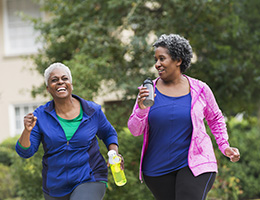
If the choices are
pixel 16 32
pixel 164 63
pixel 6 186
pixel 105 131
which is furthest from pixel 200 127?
pixel 16 32

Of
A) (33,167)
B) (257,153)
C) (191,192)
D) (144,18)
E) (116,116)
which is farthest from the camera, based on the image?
(257,153)

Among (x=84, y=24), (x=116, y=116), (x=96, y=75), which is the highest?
(x=84, y=24)

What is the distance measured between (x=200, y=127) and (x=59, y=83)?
1.25 meters

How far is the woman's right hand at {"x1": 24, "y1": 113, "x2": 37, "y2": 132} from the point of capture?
151 inches

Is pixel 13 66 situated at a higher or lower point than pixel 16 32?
lower

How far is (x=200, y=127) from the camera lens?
420 cm

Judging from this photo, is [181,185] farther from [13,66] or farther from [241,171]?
[13,66]

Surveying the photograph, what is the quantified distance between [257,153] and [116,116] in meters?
4.68

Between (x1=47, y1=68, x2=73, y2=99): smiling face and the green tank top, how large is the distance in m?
0.21

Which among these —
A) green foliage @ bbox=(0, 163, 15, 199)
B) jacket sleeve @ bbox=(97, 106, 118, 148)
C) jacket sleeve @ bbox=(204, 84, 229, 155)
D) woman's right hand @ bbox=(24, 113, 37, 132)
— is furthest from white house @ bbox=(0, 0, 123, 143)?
woman's right hand @ bbox=(24, 113, 37, 132)

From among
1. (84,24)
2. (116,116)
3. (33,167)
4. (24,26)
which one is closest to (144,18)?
(84,24)

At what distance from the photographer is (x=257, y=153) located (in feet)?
35.5

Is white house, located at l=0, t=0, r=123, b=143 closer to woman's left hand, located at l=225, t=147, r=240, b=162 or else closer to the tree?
the tree

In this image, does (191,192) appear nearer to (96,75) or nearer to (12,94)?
(96,75)
